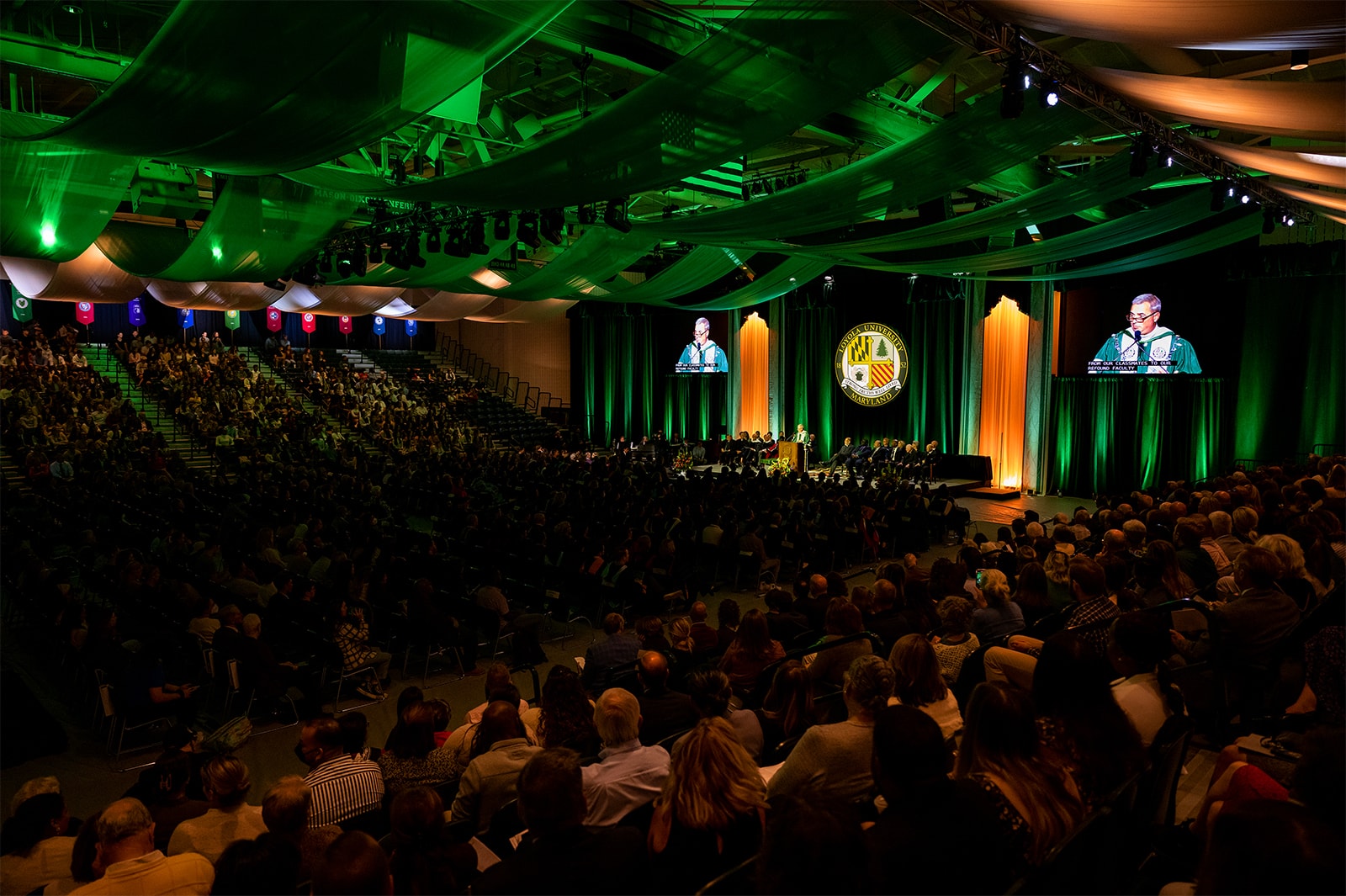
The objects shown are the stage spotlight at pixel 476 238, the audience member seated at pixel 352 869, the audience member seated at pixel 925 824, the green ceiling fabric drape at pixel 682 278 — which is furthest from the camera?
the green ceiling fabric drape at pixel 682 278

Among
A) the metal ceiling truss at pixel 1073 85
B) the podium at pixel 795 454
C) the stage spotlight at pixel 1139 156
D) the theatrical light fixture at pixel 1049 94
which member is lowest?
the podium at pixel 795 454

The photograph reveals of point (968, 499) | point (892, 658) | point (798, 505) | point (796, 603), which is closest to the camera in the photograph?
point (892, 658)

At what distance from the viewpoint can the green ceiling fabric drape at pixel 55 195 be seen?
5664mm

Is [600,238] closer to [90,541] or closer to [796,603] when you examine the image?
[796,603]

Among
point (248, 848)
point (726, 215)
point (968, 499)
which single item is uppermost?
point (726, 215)

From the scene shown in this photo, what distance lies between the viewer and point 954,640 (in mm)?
4078

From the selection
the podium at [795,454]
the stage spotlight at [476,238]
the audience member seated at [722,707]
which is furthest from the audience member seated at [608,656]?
the podium at [795,454]

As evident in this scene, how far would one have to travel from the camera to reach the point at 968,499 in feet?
55.3

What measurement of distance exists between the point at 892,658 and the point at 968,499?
1467cm

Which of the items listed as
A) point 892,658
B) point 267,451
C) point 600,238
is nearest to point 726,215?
point 600,238

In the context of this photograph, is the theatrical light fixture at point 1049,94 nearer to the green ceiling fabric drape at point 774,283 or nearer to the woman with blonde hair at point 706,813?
the woman with blonde hair at point 706,813

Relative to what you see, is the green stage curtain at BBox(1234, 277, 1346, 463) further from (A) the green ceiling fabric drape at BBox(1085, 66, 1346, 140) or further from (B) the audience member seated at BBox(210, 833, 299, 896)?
(B) the audience member seated at BBox(210, 833, 299, 896)

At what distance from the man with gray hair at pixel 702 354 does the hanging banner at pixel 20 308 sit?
60.7 ft

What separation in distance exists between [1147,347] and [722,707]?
1512 cm
